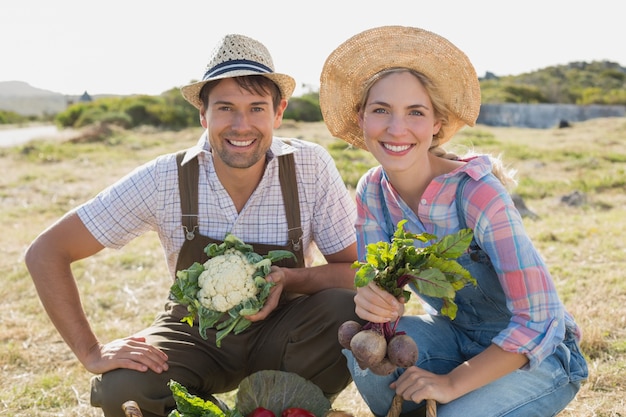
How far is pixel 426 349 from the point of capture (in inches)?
106

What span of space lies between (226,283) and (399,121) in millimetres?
969

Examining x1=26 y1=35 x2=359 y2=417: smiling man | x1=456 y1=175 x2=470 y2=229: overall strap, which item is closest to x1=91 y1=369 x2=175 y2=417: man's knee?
x1=26 y1=35 x2=359 y2=417: smiling man

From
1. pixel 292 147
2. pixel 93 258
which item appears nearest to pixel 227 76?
pixel 292 147

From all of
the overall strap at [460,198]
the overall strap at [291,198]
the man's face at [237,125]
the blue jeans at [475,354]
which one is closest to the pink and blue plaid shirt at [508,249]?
the overall strap at [460,198]

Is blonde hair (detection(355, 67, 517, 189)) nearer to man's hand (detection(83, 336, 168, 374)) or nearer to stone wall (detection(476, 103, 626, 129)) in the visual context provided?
man's hand (detection(83, 336, 168, 374))

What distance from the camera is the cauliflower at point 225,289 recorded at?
269 cm

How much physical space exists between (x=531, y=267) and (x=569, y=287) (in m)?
2.88

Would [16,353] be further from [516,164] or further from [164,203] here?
[516,164]

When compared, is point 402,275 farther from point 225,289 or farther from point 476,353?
point 225,289

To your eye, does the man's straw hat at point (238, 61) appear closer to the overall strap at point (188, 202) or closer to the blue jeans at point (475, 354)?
the overall strap at point (188, 202)

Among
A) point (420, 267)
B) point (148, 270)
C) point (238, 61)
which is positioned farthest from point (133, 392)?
point (148, 270)

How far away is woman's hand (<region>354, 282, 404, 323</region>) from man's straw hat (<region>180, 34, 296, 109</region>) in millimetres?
1267

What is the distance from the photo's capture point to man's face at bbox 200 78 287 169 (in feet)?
10.0

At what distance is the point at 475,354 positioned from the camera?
8.73ft
